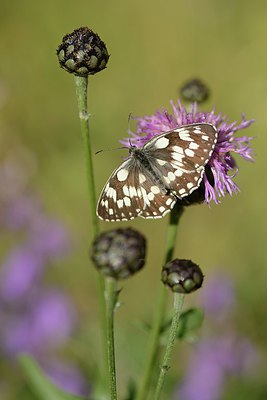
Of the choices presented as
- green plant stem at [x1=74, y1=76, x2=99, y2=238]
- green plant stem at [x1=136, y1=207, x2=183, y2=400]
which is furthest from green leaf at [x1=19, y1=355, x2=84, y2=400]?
green plant stem at [x1=74, y1=76, x2=99, y2=238]

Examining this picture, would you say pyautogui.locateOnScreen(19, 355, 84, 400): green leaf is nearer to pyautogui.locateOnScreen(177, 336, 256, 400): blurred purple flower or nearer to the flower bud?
the flower bud

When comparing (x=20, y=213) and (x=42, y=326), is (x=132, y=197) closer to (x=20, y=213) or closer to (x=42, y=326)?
(x=42, y=326)

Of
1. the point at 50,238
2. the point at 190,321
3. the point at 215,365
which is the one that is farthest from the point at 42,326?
the point at 190,321

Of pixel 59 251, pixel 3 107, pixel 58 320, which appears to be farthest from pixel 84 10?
pixel 58 320

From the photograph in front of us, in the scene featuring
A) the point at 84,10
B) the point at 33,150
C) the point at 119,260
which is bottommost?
the point at 119,260

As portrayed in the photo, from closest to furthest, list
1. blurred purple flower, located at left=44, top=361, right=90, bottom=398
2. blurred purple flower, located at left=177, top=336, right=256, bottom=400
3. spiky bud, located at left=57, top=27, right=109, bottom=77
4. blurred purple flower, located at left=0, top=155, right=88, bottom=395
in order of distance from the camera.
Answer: spiky bud, located at left=57, top=27, right=109, bottom=77 < blurred purple flower, located at left=44, top=361, right=90, bottom=398 < blurred purple flower, located at left=177, top=336, right=256, bottom=400 < blurred purple flower, located at left=0, top=155, right=88, bottom=395

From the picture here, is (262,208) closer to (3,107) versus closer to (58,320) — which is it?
(58,320)

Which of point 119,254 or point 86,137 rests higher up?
point 86,137
